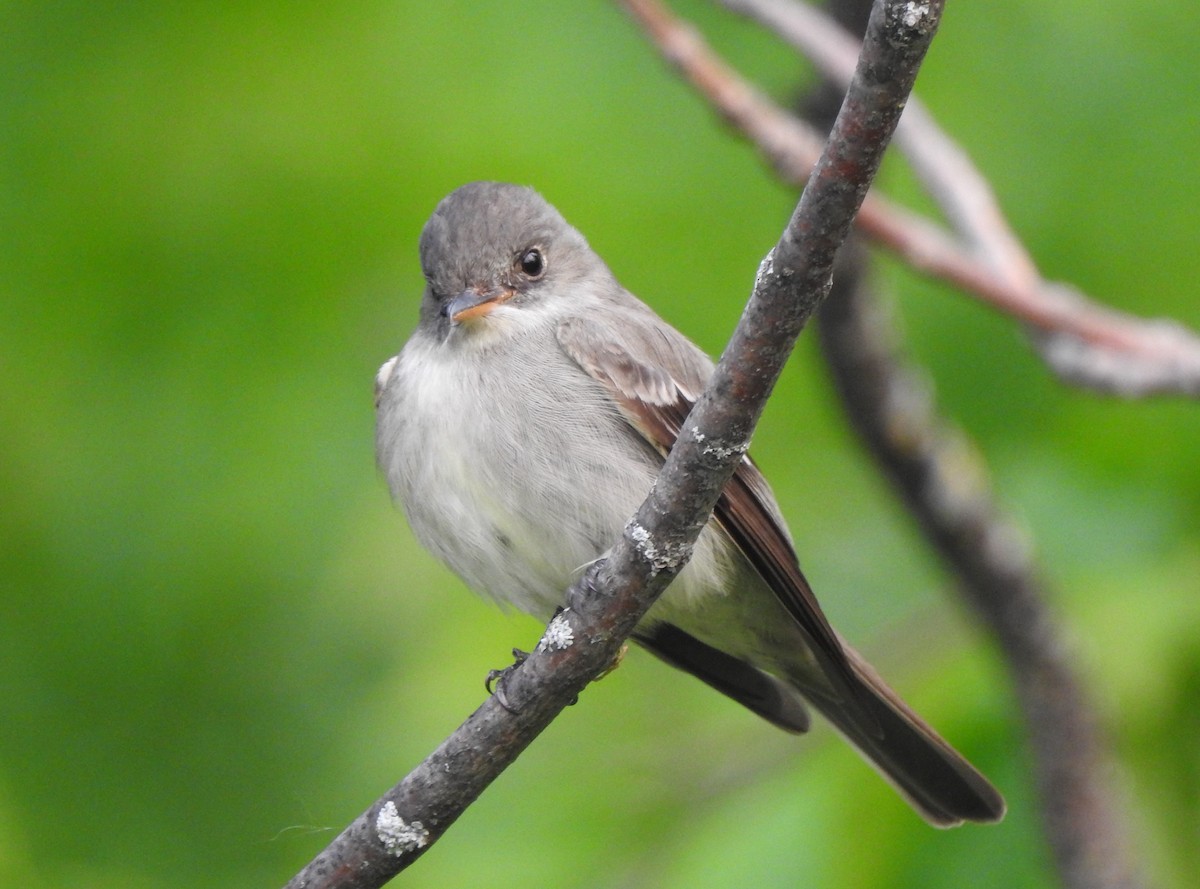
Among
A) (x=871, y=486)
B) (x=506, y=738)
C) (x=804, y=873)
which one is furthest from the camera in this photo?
(x=871, y=486)

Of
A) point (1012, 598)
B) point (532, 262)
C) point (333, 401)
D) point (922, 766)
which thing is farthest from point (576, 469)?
point (1012, 598)

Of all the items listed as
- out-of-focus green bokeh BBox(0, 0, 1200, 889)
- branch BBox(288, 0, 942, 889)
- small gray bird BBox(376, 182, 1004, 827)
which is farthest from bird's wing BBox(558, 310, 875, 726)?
branch BBox(288, 0, 942, 889)

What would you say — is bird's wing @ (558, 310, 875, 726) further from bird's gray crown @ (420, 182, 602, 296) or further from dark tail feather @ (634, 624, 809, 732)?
bird's gray crown @ (420, 182, 602, 296)

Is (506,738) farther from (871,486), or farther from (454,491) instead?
(871,486)

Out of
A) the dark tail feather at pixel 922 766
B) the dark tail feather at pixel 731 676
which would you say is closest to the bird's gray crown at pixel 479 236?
the dark tail feather at pixel 731 676

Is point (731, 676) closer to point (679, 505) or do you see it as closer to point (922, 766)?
point (922, 766)

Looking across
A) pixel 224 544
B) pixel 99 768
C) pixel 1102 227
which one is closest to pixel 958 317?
pixel 1102 227

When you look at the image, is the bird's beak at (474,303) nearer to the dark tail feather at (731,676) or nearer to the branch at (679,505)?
the dark tail feather at (731,676)
